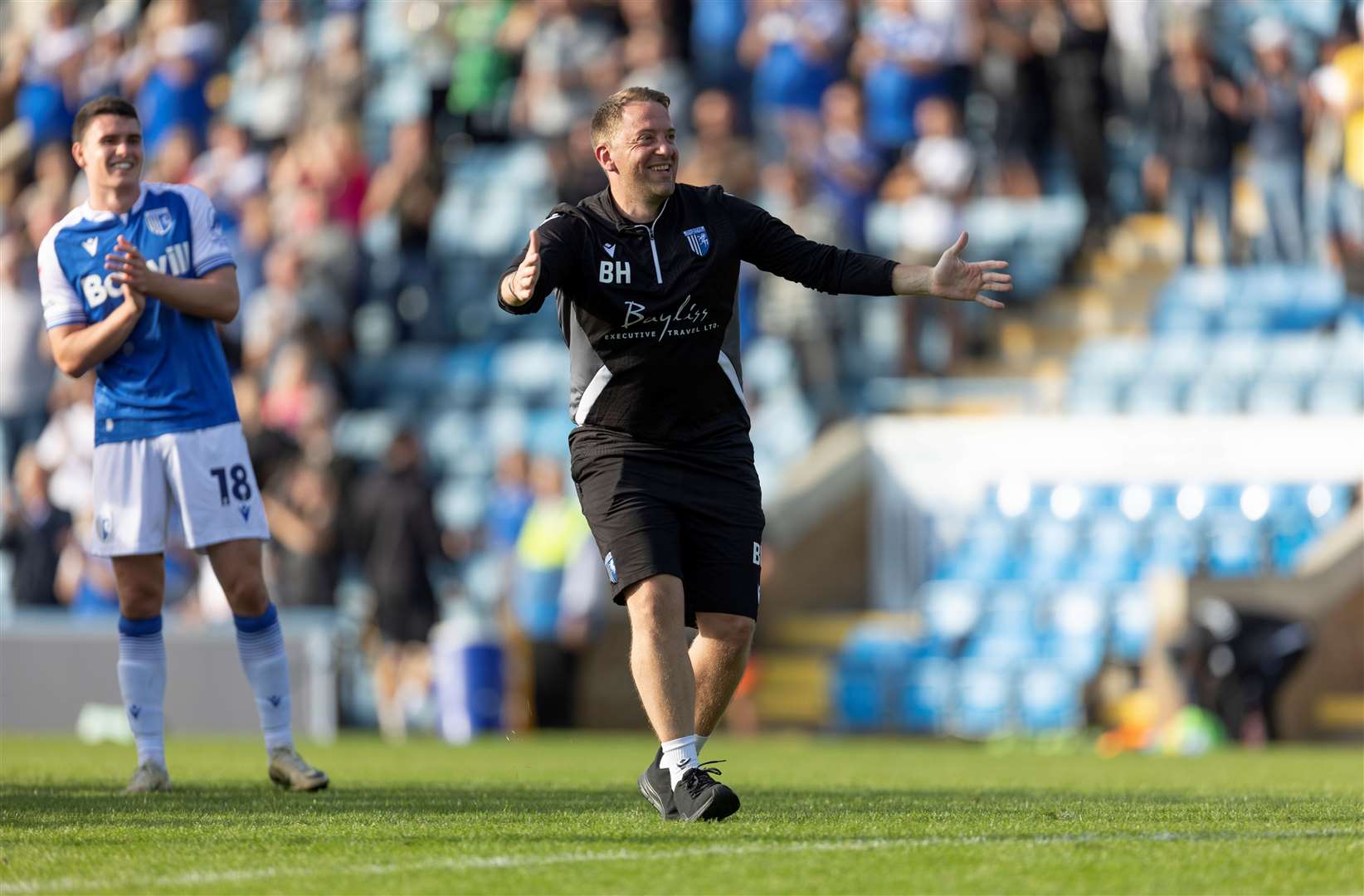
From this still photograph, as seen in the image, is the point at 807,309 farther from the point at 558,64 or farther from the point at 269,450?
the point at 269,450

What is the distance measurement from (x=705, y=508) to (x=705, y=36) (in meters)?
14.6

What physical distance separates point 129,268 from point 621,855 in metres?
3.33

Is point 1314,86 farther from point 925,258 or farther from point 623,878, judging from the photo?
point 623,878

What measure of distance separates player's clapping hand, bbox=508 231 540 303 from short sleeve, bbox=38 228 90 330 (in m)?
2.45

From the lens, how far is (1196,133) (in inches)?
725

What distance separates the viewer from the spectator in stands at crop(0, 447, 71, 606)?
1741cm

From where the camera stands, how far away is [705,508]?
7.14 m

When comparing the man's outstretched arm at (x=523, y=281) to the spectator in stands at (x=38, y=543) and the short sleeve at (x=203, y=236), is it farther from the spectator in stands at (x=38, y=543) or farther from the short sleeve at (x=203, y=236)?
the spectator in stands at (x=38, y=543)

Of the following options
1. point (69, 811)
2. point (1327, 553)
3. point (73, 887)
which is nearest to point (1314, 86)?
point (1327, 553)

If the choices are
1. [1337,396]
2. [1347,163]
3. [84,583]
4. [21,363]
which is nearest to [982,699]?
[1337,396]

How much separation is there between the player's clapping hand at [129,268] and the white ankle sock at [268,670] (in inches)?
54.0

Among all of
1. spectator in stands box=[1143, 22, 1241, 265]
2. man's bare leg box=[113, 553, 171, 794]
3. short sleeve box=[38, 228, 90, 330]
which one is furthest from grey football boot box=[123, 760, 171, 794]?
spectator in stands box=[1143, 22, 1241, 265]

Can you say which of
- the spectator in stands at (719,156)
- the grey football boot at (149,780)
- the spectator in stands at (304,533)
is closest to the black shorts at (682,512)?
the grey football boot at (149,780)

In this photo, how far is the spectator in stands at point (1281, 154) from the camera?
59.4 feet
